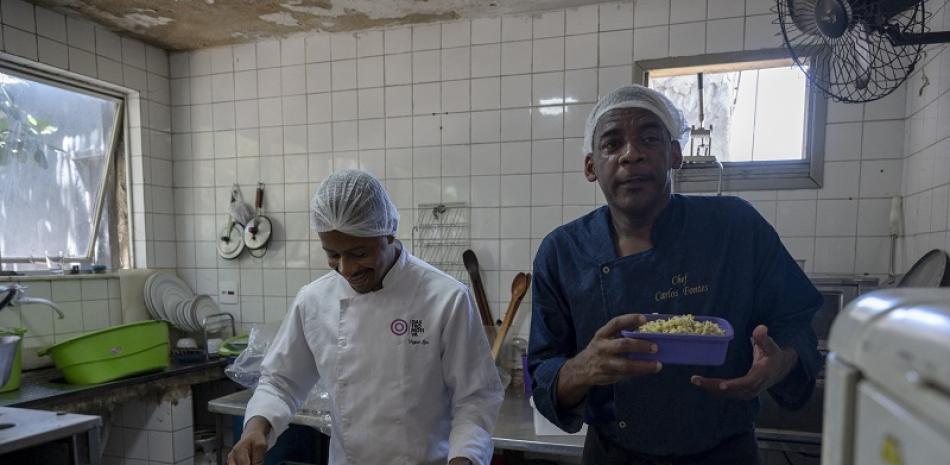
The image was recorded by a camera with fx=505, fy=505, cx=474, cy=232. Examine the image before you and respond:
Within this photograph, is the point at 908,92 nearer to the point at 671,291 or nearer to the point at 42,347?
the point at 671,291

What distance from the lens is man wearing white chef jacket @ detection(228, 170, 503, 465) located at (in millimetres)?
1348

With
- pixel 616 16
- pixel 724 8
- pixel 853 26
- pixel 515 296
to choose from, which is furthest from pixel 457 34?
pixel 853 26

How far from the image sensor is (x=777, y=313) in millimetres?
1062

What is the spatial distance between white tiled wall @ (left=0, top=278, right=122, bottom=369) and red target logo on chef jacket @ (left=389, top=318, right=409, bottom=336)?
217 cm

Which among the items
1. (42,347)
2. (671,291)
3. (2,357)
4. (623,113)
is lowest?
(42,347)

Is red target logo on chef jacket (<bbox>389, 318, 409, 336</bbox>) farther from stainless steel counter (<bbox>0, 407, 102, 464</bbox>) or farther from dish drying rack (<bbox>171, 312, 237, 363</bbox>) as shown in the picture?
dish drying rack (<bbox>171, 312, 237, 363</bbox>)

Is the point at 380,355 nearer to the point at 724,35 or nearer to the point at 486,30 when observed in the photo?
the point at 486,30

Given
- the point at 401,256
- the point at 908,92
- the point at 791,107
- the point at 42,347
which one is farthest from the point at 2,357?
the point at 908,92

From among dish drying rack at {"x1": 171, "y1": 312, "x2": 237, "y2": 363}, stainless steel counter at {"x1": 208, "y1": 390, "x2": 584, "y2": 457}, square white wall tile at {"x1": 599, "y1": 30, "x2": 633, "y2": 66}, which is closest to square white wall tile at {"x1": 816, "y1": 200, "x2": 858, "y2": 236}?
square white wall tile at {"x1": 599, "y1": 30, "x2": 633, "y2": 66}

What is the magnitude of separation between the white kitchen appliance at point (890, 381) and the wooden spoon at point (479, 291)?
2.14 metres

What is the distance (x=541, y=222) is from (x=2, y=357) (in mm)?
2183

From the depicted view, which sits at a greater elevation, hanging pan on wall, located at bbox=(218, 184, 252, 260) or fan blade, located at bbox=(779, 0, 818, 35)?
fan blade, located at bbox=(779, 0, 818, 35)

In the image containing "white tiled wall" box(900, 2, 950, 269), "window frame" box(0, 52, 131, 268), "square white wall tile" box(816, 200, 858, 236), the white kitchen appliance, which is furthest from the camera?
"window frame" box(0, 52, 131, 268)

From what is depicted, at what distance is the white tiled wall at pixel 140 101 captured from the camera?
267 cm
